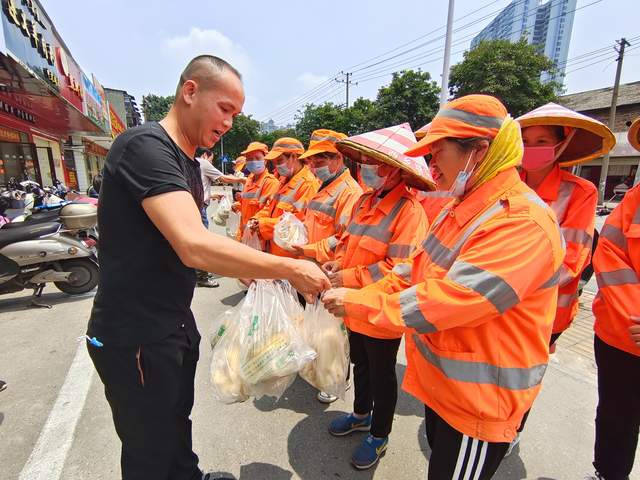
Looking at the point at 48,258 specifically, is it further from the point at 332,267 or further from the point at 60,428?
the point at 332,267

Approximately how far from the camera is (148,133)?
1.23m

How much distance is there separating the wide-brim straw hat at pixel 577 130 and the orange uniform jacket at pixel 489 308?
106 centimetres

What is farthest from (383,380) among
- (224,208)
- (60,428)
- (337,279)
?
(224,208)

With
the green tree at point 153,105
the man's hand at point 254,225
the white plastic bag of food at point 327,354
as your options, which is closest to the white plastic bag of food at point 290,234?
the man's hand at point 254,225

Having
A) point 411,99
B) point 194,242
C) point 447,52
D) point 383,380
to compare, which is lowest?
point 383,380

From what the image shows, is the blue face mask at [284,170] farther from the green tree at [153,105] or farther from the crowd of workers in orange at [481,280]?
the green tree at [153,105]

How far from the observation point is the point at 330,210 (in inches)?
121

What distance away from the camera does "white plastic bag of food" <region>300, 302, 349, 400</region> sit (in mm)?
2039

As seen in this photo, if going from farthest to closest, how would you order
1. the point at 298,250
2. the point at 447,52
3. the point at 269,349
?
1. the point at 447,52
2. the point at 298,250
3. the point at 269,349

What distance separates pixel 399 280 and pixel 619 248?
3.55 feet

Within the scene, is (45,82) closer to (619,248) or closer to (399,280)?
(399,280)

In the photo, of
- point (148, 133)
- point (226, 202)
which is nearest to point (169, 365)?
point (148, 133)

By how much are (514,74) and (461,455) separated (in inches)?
909

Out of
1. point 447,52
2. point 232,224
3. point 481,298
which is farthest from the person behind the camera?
point 447,52
